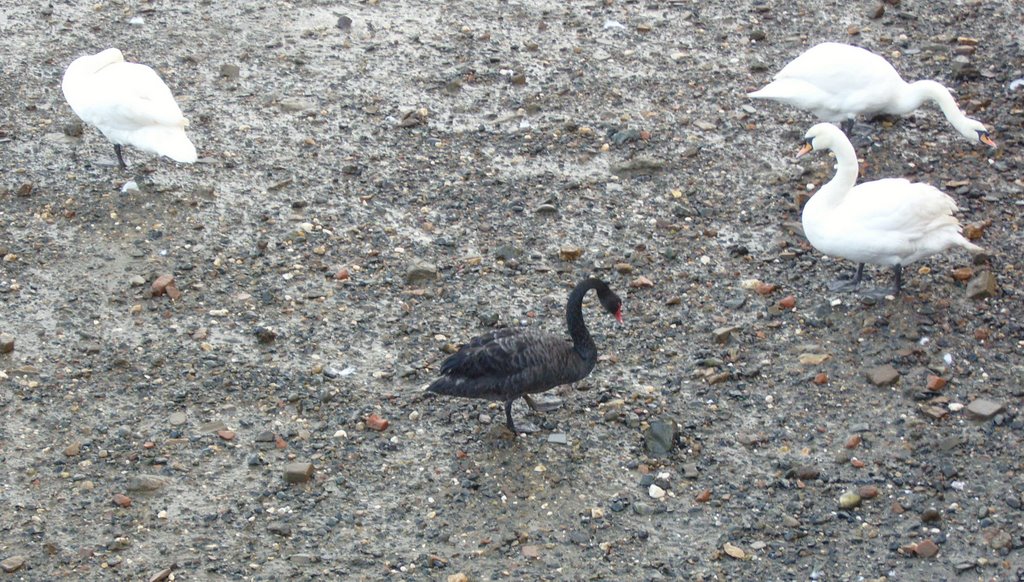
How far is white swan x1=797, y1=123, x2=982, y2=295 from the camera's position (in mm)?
6363

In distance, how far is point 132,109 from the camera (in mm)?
7395

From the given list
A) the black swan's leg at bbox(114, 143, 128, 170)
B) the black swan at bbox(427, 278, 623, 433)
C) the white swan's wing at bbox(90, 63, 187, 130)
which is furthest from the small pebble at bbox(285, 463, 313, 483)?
the black swan's leg at bbox(114, 143, 128, 170)

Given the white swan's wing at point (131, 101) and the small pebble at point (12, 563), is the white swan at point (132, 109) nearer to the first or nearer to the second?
the white swan's wing at point (131, 101)

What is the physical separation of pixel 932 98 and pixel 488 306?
3.44m

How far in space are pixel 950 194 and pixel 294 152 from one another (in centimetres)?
430

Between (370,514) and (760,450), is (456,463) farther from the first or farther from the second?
(760,450)

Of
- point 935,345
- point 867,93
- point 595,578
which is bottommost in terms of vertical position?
point 595,578

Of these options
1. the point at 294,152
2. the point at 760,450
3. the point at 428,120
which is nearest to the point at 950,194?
the point at 760,450

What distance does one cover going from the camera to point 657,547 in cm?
515

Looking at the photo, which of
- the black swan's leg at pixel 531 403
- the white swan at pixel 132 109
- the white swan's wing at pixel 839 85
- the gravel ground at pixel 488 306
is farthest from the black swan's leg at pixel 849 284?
the white swan at pixel 132 109

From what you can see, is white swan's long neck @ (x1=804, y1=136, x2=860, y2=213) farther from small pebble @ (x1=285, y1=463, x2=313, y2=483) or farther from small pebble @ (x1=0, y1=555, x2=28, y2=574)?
small pebble @ (x1=0, y1=555, x2=28, y2=574)

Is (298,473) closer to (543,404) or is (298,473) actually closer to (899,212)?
(543,404)

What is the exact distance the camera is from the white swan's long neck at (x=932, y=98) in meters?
7.70

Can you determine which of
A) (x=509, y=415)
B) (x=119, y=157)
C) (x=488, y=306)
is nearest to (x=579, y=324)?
(x=509, y=415)
